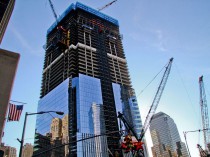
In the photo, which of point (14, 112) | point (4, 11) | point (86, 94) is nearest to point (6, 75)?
point (14, 112)

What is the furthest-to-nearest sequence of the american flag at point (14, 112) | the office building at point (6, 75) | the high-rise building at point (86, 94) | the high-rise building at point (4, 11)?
the high-rise building at point (86, 94)
the high-rise building at point (4, 11)
the american flag at point (14, 112)
the office building at point (6, 75)

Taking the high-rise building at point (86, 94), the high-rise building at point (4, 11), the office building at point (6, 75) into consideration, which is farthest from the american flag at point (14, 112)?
the high-rise building at point (86, 94)

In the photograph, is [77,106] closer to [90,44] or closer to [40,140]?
[40,140]

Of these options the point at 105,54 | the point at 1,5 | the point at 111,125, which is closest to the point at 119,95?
the point at 111,125

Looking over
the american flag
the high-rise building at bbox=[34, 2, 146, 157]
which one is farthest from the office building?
the high-rise building at bbox=[34, 2, 146, 157]

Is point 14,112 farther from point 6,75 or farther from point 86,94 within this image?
point 86,94

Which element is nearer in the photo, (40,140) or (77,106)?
(77,106)

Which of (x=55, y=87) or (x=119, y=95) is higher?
(x=55, y=87)

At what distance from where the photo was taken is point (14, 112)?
1057 inches

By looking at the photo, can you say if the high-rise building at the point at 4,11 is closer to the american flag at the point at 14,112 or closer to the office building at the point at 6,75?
the american flag at the point at 14,112

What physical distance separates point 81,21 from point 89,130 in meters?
105

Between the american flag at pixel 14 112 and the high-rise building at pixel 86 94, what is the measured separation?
10363cm

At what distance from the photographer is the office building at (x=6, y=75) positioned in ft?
62.6

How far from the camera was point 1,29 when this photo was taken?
72750 millimetres
